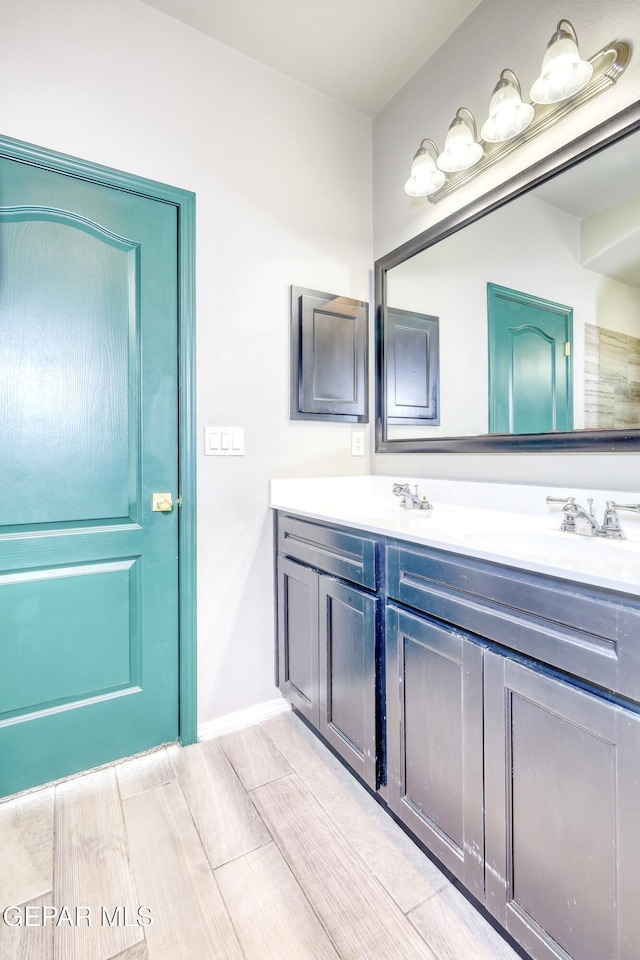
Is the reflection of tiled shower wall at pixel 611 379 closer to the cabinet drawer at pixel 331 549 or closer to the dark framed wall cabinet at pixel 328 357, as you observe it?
the cabinet drawer at pixel 331 549

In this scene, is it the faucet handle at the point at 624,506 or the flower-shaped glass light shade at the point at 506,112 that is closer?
Result: the faucet handle at the point at 624,506

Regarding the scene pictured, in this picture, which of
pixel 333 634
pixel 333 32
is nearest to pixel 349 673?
pixel 333 634

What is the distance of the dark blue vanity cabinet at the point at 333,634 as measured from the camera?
1.31 meters

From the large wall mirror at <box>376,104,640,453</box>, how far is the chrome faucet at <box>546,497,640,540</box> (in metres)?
0.17

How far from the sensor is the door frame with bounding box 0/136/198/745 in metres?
1.63

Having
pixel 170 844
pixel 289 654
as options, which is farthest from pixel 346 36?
pixel 170 844

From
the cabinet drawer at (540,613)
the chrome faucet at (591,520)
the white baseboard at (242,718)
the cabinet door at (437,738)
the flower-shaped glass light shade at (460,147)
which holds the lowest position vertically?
the white baseboard at (242,718)

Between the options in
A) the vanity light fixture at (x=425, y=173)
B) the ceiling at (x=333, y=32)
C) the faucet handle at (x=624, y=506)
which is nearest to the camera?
the faucet handle at (x=624, y=506)

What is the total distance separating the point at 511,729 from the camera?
0.90 m

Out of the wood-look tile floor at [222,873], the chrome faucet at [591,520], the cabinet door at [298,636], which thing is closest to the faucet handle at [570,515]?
the chrome faucet at [591,520]

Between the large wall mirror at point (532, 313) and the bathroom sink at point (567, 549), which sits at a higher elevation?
the large wall mirror at point (532, 313)

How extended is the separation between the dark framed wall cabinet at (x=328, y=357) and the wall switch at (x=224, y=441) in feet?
0.89

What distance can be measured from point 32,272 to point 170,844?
177cm
